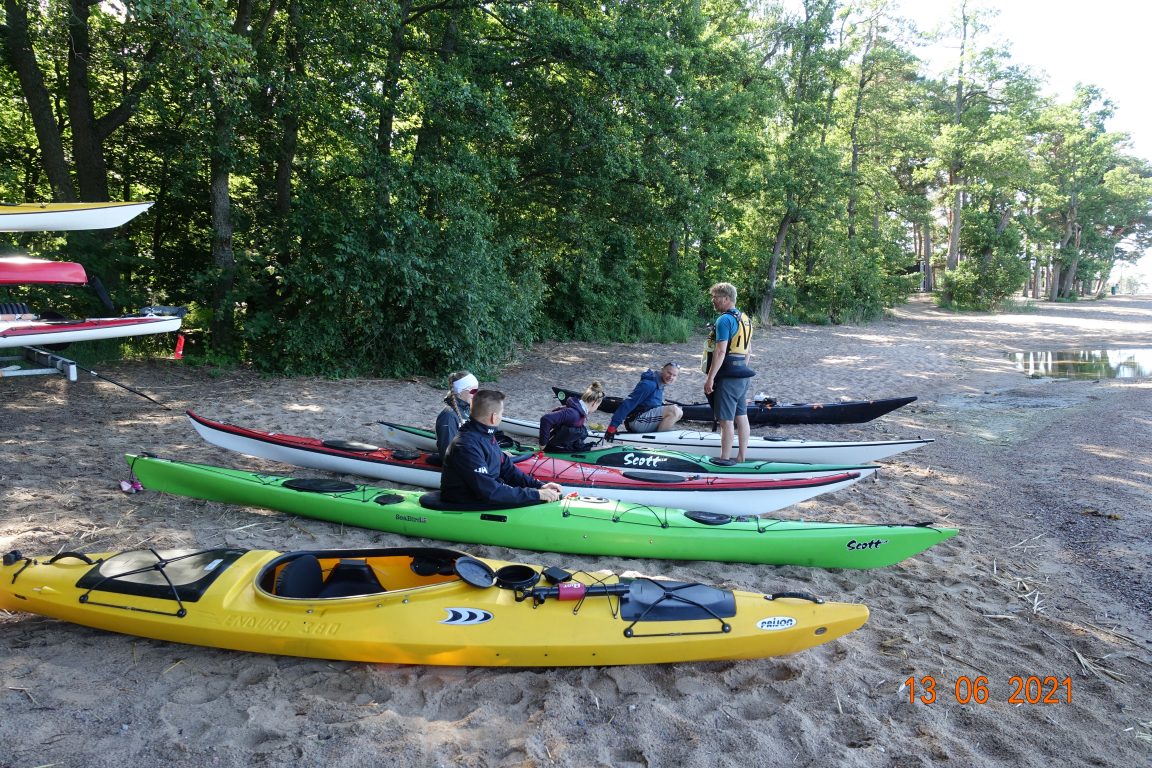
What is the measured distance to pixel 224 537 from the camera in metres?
4.36

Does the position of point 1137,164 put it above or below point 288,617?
above

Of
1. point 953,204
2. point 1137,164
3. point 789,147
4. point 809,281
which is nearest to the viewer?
point 789,147

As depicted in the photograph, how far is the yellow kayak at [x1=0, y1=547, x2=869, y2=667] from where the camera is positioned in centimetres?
289

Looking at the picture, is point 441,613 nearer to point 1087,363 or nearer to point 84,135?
point 84,135

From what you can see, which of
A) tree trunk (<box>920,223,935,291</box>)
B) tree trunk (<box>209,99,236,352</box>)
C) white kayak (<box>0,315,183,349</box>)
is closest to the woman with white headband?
white kayak (<box>0,315,183,349</box>)

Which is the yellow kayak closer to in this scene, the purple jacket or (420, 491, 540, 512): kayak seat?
(420, 491, 540, 512): kayak seat

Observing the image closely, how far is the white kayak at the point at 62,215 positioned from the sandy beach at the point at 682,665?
1.97 metres

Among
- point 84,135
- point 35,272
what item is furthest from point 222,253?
point 35,272

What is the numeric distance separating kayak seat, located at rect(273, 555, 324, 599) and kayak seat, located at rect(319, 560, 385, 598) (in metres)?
0.04

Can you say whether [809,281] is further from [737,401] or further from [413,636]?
[413,636]

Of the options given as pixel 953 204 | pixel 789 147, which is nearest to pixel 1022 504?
pixel 789 147

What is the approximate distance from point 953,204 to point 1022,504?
2663cm

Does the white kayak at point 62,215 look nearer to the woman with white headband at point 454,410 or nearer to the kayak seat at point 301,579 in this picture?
the woman with white headband at point 454,410

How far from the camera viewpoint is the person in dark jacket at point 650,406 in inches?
274
